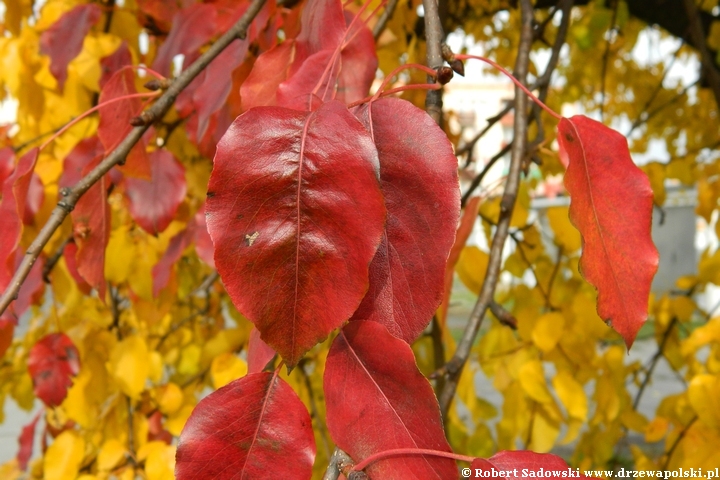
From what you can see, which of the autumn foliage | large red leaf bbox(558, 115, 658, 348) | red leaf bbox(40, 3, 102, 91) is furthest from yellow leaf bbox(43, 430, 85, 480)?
large red leaf bbox(558, 115, 658, 348)

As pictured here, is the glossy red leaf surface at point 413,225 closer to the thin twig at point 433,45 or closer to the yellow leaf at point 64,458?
the thin twig at point 433,45

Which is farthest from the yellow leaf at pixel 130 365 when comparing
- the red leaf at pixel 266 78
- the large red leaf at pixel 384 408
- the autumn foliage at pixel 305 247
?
the large red leaf at pixel 384 408

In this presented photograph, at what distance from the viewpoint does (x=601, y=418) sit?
0.85m

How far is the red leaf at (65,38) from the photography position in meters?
0.62

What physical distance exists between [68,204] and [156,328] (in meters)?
0.80

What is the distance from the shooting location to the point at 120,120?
478 mm

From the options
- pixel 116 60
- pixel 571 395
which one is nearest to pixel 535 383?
pixel 571 395

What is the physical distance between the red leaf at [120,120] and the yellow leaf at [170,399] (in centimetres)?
36

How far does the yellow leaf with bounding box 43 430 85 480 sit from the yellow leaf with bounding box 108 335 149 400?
7 cm

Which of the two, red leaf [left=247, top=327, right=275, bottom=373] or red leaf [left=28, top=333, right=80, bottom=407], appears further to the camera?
red leaf [left=28, top=333, right=80, bottom=407]

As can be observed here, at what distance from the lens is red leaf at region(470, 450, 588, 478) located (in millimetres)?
242

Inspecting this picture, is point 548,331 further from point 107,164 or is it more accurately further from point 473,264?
point 107,164

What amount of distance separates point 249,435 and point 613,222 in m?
0.19

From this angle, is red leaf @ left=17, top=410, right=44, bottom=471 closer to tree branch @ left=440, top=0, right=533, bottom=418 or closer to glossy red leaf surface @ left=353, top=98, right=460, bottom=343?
tree branch @ left=440, top=0, right=533, bottom=418
